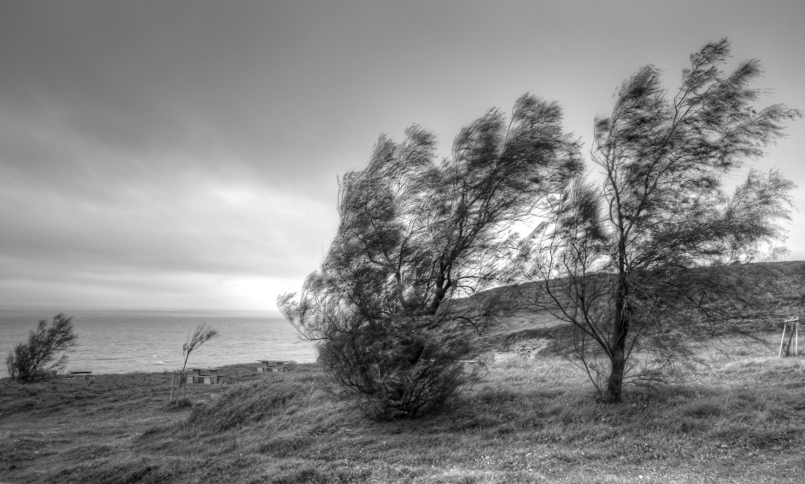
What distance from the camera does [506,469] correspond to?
31.4 ft

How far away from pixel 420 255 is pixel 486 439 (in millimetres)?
5966

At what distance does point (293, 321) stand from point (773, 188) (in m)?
14.5

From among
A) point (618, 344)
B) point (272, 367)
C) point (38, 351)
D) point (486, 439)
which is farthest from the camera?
point (272, 367)

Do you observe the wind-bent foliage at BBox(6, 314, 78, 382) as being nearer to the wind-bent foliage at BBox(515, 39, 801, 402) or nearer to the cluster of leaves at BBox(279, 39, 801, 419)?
the cluster of leaves at BBox(279, 39, 801, 419)

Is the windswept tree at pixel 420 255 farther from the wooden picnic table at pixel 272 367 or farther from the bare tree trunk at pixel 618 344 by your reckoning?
the wooden picnic table at pixel 272 367

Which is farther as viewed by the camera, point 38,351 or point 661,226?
point 38,351

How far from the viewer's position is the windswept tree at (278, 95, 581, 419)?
13969 mm

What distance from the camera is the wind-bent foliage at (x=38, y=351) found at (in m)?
35.5

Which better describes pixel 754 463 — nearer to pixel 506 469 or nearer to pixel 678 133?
pixel 506 469

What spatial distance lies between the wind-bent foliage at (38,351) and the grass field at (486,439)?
1878 centimetres

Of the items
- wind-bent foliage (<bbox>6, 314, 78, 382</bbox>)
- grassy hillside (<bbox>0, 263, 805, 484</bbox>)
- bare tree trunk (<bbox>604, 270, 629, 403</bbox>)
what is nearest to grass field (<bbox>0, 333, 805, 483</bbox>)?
grassy hillside (<bbox>0, 263, 805, 484</bbox>)

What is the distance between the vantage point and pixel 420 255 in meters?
15.2

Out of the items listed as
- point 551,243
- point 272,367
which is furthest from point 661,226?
point 272,367

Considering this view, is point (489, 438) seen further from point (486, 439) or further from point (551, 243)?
point (551, 243)
